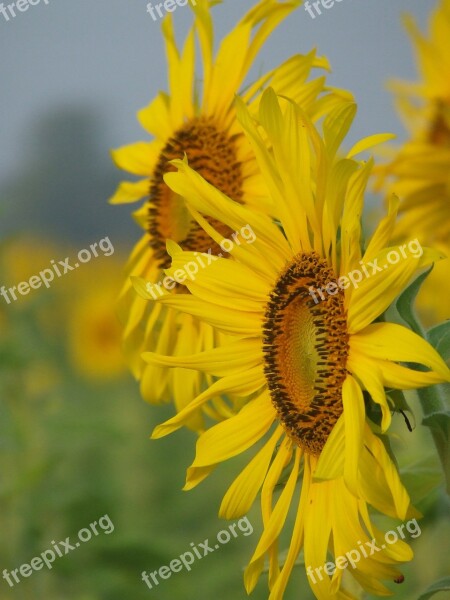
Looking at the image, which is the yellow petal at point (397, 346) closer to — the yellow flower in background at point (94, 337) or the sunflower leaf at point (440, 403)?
the sunflower leaf at point (440, 403)

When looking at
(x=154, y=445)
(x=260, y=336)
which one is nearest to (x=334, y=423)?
(x=260, y=336)

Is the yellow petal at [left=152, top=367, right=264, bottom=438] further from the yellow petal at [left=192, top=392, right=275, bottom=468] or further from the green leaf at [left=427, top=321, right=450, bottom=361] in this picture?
the green leaf at [left=427, top=321, right=450, bottom=361]

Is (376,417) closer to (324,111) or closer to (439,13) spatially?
Result: (324,111)

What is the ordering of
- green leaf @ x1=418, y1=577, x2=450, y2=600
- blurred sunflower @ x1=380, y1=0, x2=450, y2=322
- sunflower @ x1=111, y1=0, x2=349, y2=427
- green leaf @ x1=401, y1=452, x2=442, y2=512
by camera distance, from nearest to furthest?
green leaf @ x1=418, y1=577, x2=450, y2=600 → green leaf @ x1=401, y1=452, x2=442, y2=512 → sunflower @ x1=111, y1=0, x2=349, y2=427 → blurred sunflower @ x1=380, y1=0, x2=450, y2=322

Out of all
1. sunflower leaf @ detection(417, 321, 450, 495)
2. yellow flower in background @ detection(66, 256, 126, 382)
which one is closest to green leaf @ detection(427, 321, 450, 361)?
sunflower leaf @ detection(417, 321, 450, 495)

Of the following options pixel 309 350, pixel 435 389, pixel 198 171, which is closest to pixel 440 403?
pixel 435 389

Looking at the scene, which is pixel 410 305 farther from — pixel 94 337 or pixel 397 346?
pixel 94 337

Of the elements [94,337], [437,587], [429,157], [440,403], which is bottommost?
[437,587]
